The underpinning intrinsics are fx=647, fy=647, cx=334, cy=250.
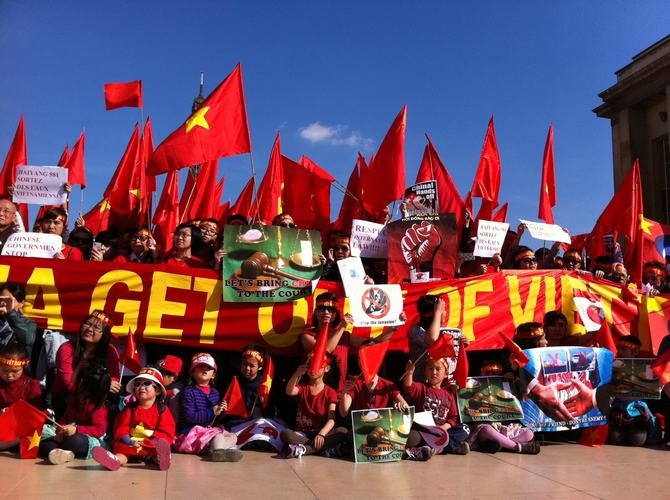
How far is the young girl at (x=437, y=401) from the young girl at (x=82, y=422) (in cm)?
249

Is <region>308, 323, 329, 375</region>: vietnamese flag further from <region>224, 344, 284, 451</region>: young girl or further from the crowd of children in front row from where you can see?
<region>224, 344, 284, 451</region>: young girl

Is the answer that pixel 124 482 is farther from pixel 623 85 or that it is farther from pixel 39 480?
pixel 623 85

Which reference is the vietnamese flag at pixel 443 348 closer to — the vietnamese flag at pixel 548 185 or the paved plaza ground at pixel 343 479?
the paved plaza ground at pixel 343 479

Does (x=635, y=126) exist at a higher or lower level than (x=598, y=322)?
higher

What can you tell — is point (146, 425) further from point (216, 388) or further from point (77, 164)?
point (77, 164)

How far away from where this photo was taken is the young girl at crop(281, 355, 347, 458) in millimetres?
5266

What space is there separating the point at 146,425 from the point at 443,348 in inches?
97.0

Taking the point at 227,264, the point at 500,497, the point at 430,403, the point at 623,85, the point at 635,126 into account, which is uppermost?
the point at 623,85

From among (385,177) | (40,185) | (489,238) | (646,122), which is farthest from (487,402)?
(646,122)

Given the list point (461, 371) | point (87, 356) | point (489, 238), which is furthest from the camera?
point (489, 238)

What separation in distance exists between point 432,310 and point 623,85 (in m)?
24.1

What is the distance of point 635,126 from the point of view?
2614 cm

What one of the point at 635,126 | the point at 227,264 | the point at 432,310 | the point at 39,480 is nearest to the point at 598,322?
the point at 432,310

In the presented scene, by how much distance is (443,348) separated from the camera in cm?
545
